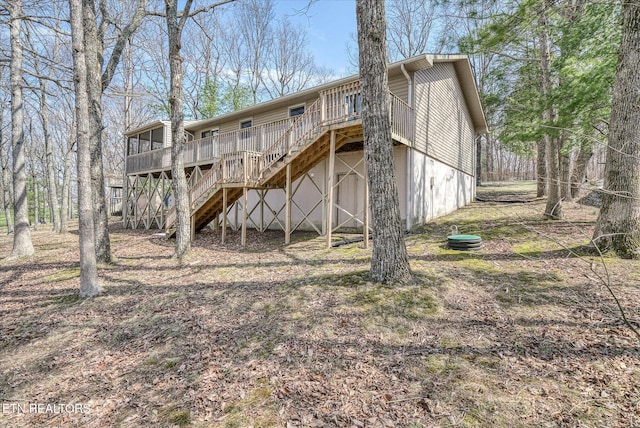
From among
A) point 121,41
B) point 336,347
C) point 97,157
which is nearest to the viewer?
point 336,347

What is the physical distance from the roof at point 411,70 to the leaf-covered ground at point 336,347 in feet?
21.1

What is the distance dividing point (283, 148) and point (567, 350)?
26.8 ft

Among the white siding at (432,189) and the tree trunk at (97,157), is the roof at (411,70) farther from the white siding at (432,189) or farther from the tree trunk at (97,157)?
the tree trunk at (97,157)

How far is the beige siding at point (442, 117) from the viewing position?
35.8ft

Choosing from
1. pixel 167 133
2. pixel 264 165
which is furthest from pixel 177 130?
pixel 167 133

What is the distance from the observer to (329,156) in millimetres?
10148

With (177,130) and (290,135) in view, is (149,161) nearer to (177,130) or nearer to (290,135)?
(177,130)

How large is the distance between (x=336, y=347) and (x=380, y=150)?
3106 mm

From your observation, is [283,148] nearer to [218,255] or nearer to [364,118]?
[218,255]

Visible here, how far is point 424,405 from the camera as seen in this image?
2723 millimetres

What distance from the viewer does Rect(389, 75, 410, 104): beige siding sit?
10352mm

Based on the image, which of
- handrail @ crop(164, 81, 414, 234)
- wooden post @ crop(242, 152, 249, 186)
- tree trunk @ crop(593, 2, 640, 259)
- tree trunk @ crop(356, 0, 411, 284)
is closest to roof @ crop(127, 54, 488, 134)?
handrail @ crop(164, 81, 414, 234)

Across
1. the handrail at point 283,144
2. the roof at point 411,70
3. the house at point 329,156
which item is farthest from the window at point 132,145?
the handrail at point 283,144

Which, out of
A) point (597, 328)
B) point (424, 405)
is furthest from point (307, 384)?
point (597, 328)
